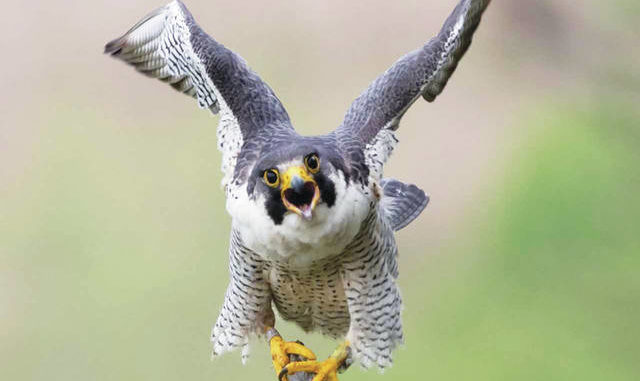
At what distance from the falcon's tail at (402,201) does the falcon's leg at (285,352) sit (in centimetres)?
64

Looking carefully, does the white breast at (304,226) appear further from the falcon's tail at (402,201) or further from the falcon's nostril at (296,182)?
the falcon's tail at (402,201)

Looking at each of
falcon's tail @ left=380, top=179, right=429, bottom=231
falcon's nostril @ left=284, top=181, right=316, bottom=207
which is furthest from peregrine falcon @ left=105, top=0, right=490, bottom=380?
falcon's tail @ left=380, top=179, right=429, bottom=231

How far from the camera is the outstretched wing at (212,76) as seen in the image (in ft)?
7.63

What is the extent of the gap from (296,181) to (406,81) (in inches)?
29.5

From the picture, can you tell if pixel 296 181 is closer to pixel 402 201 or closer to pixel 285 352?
pixel 285 352

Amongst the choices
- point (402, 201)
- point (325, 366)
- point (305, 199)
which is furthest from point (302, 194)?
point (402, 201)

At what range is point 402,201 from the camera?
3.00 m

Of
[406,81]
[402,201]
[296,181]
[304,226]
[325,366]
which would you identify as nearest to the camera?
[296,181]

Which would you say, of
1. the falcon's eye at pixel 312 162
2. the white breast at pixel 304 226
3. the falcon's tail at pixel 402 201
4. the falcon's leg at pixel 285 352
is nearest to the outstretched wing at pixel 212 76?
the white breast at pixel 304 226

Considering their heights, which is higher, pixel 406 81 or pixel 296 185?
pixel 406 81

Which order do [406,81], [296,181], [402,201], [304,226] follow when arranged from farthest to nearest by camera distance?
[402,201]
[406,81]
[304,226]
[296,181]

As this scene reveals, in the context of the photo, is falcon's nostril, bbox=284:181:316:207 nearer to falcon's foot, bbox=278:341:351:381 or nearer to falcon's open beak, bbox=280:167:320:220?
falcon's open beak, bbox=280:167:320:220

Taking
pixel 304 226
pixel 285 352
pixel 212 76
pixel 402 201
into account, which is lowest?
pixel 285 352

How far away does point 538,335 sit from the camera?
5.52 m
